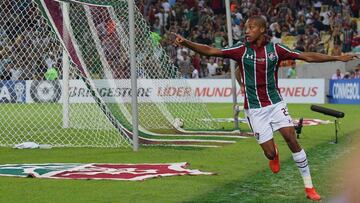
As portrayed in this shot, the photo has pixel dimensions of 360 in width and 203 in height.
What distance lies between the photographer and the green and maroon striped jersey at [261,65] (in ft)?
32.3

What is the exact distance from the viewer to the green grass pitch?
9164mm

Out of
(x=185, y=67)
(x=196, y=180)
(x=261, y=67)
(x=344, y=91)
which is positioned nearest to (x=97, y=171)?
(x=196, y=180)

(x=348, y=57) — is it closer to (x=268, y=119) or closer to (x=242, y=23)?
(x=268, y=119)

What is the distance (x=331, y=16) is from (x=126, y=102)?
24702mm

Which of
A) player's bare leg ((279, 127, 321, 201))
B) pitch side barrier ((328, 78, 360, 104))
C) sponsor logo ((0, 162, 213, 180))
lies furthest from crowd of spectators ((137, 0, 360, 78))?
player's bare leg ((279, 127, 321, 201))

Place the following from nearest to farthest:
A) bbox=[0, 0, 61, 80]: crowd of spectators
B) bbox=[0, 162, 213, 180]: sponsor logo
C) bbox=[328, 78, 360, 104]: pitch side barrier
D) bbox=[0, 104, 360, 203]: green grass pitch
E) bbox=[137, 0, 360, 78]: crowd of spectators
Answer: bbox=[0, 104, 360, 203]: green grass pitch, bbox=[0, 162, 213, 180]: sponsor logo, bbox=[0, 0, 61, 80]: crowd of spectators, bbox=[328, 78, 360, 104]: pitch side barrier, bbox=[137, 0, 360, 78]: crowd of spectators

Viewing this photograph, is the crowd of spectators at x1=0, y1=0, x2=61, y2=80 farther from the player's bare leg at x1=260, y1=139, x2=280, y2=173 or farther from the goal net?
the player's bare leg at x1=260, y1=139, x2=280, y2=173

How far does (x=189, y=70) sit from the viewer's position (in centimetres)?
3769

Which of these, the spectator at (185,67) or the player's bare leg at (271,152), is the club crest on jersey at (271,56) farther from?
the spectator at (185,67)

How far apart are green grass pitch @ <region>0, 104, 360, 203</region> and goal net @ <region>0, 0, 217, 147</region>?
1767 mm

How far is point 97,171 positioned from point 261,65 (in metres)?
2.99

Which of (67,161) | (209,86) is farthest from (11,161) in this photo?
(209,86)

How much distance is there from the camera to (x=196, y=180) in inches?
416

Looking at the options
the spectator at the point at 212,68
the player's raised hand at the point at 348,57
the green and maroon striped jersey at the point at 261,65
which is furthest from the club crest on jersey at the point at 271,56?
the spectator at the point at 212,68
